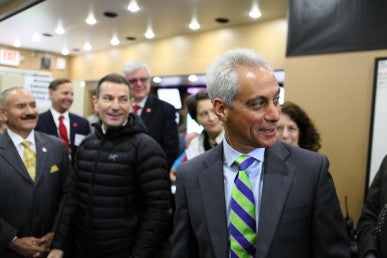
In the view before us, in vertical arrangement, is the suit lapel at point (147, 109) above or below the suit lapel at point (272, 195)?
above

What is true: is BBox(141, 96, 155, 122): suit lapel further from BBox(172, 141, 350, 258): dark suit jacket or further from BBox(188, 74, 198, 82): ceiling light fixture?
BBox(188, 74, 198, 82): ceiling light fixture

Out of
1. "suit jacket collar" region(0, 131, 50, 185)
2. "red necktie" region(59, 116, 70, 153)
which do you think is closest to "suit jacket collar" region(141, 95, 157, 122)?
"suit jacket collar" region(0, 131, 50, 185)

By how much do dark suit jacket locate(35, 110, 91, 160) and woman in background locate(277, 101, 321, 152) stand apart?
183cm

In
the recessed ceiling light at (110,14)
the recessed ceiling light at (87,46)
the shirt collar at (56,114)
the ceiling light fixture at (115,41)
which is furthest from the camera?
the recessed ceiling light at (87,46)

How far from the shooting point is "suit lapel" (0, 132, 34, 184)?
7.55 feet

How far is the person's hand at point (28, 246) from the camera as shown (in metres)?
2.24

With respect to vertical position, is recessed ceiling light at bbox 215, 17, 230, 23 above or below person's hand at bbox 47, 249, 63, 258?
above

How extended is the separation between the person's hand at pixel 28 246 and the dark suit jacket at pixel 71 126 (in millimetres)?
1032

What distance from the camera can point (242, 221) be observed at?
Answer: 119cm

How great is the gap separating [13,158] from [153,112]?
3.32 ft

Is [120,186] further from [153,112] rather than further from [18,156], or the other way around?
[153,112]

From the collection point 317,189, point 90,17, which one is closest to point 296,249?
point 317,189

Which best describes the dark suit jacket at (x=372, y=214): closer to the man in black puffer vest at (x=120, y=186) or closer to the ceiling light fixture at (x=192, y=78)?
the man in black puffer vest at (x=120, y=186)

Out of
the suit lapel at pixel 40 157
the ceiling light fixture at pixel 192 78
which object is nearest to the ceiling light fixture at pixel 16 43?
the ceiling light fixture at pixel 192 78
